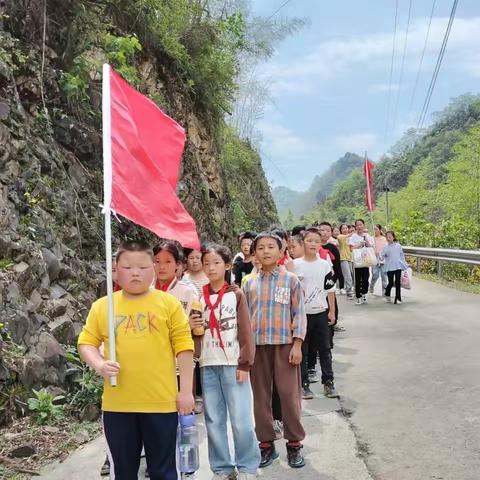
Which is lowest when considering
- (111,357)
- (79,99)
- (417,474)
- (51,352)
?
(417,474)

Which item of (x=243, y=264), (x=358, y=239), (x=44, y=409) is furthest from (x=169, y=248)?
(x=358, y=239)

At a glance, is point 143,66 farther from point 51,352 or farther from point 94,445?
point 94,445

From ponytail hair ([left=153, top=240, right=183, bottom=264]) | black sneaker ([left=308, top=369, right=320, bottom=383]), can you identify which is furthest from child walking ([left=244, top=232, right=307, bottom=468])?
black sneaker ([left=308, top=369, right=320, bottom=383])

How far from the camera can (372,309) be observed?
476 inches

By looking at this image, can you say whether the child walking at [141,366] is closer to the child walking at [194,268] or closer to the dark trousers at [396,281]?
the child walking at [194,268]

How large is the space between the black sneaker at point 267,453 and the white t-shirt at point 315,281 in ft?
6.13

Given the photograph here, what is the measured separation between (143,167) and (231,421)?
1.76 metres

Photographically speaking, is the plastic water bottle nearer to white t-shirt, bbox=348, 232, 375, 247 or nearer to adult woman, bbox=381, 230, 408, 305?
adult woman, bbox=381, 230, 408, 305

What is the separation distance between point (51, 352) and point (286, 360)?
2.23 metres

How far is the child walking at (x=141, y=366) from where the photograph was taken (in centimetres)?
304

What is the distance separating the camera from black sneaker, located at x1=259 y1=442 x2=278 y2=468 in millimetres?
4281

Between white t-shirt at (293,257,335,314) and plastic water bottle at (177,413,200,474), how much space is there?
2.61 metres

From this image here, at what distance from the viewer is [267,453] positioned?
432cm

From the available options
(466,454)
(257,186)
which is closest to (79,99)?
(466,454)
